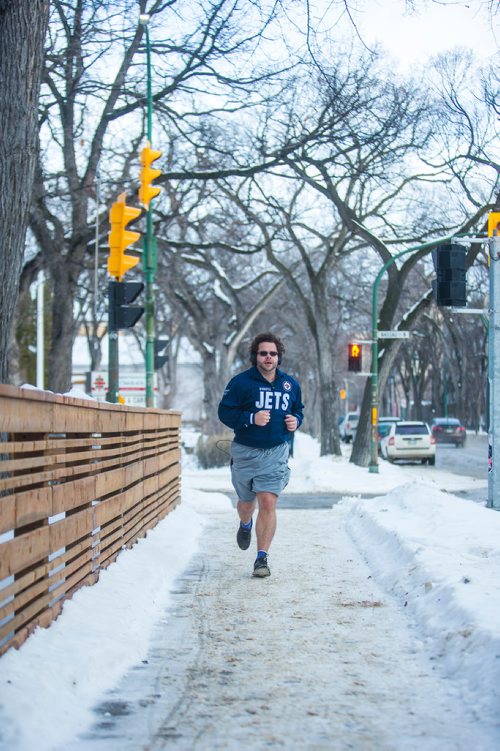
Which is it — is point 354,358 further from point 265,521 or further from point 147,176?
point 265,521

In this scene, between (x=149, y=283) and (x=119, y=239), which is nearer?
(x=119, y=239)

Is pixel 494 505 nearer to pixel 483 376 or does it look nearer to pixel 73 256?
pixel 73 256

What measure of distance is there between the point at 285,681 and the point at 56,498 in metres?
1.59

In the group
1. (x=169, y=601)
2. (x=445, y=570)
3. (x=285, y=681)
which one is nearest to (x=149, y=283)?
(x=169, y=601)

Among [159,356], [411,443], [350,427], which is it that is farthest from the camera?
[350,427]

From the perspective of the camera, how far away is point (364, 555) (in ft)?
32.0

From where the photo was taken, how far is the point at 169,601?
7.35 m

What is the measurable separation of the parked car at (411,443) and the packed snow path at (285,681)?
28.9 m

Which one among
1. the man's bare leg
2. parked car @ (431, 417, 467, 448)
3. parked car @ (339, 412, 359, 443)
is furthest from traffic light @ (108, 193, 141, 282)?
parked car @ (339, 412, 359, 443)

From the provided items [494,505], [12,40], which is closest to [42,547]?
[12,40]

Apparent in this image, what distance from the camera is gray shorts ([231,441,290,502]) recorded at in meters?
8.38

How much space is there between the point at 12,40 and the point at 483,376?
58238mm

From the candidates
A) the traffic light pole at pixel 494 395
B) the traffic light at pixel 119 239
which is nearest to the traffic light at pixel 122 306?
the traffic light at pixel 119 239

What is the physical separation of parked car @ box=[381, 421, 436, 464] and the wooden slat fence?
92.1 ft
